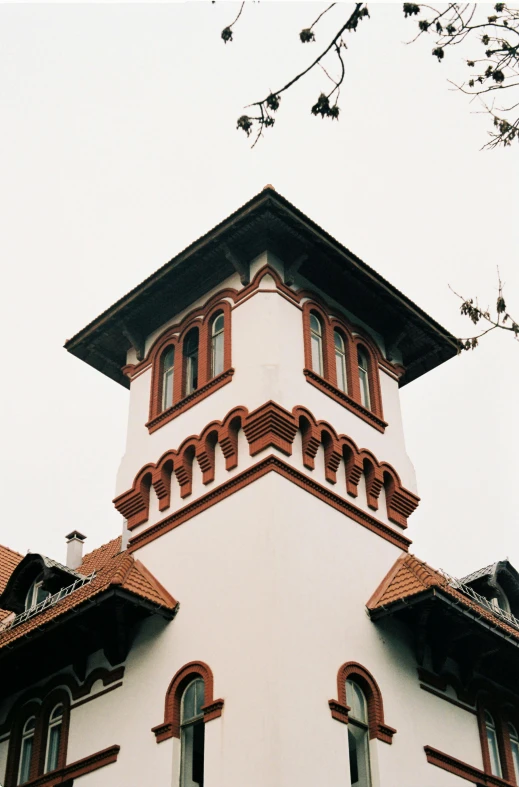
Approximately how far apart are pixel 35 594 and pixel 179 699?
227 inches

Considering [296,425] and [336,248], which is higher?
[336,248]

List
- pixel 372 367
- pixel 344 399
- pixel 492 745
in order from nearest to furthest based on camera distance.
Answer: pixel 492 745, pixel 344 399, pixel 372 367

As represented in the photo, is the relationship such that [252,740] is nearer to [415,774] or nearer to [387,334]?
[415,774]

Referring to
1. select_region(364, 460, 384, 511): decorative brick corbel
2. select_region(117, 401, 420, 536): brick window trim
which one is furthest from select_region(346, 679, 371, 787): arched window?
select_region(364, 460, 384, 511): decorative brick corbel

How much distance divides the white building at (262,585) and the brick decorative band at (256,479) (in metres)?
0.04

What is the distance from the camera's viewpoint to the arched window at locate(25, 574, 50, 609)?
2173cm

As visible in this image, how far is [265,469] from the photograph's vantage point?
59.4 feet

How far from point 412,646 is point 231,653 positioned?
3795mm

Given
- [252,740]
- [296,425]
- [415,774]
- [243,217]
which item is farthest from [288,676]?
[243,217]

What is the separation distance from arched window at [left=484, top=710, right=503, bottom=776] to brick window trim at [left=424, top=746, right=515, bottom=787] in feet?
0.74

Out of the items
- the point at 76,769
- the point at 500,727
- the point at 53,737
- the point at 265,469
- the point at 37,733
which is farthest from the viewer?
the point at 500,727

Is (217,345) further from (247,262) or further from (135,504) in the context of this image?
(135,504)

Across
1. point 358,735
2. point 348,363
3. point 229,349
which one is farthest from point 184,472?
point 358,735

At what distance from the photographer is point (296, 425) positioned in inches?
742
